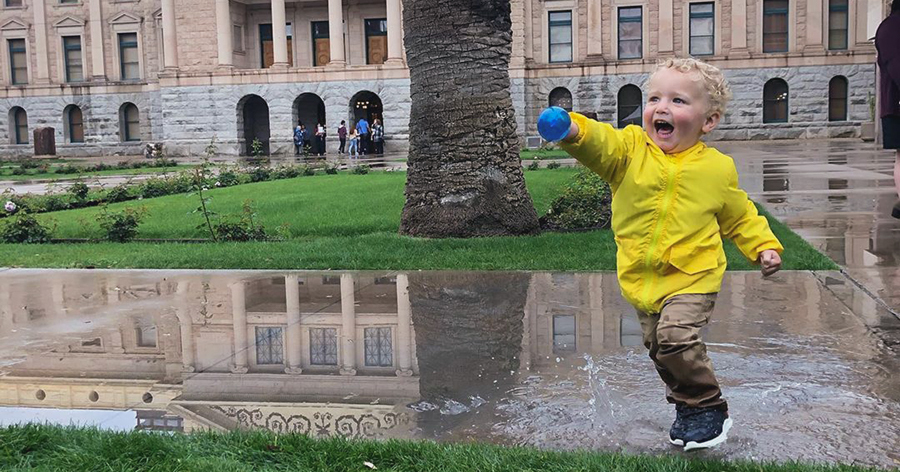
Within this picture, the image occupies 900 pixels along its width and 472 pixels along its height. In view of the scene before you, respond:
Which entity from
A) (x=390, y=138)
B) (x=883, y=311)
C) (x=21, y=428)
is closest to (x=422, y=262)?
(x=883, y=311)

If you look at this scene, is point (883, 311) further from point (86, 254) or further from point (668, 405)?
point (86, 254)

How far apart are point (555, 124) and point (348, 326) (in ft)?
10.7

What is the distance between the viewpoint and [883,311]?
618 cm

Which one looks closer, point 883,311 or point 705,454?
point 705,454

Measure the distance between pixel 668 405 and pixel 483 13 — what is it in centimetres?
650

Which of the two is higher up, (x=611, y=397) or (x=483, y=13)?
(x=483, y=13)

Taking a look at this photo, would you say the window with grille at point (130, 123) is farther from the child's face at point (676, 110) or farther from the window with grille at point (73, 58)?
the child's face at point (676, 110)

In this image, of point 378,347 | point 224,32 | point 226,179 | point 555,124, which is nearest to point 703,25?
point 224,32

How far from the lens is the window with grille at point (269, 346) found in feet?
18.0

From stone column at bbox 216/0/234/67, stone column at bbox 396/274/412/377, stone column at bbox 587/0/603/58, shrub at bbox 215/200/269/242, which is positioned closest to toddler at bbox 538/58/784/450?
stone column at bbox 396/274/412/377

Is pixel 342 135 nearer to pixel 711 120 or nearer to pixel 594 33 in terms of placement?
pixel 594 33

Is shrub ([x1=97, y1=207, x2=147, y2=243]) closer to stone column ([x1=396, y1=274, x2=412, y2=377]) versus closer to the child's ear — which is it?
stone column ([x1=396, y1=274, x2=412, y2=377])

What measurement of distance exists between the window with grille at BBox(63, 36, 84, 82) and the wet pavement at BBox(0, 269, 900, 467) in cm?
5024

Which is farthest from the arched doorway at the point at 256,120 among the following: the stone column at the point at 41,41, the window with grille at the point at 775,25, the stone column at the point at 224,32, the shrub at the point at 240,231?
the shrub at the point at 240,231
